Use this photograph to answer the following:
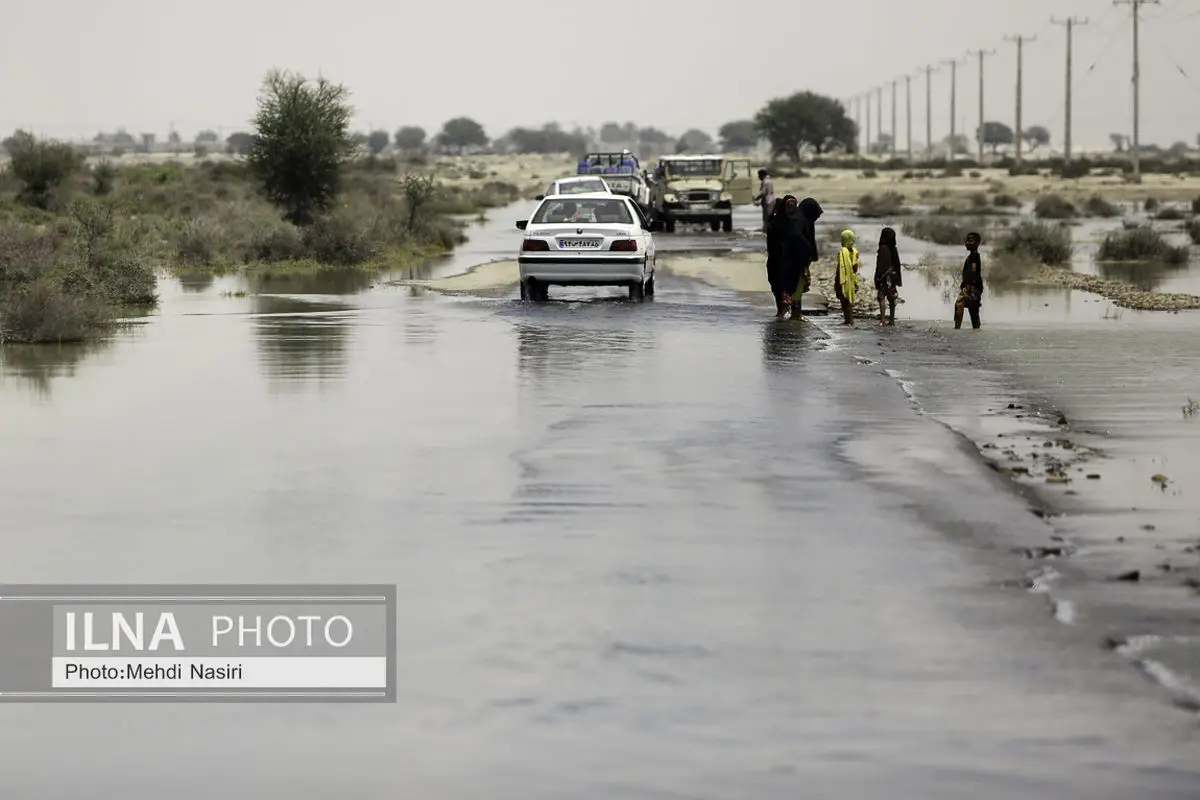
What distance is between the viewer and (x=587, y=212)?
3219cm

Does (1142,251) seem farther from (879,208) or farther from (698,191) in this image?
→ (879,208)

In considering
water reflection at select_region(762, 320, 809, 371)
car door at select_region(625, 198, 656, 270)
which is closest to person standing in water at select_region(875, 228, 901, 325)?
water reflection at select_region(762, 320, 809, 371)

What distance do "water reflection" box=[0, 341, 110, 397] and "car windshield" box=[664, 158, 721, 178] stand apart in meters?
38.2

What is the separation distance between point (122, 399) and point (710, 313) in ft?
38.4

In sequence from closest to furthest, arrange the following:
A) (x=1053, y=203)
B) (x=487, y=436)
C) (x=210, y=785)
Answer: (x=210, y=785) → (x=487, y=436) → (x=1053, y=203)

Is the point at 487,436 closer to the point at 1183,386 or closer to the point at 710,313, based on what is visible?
the point at 1183,386

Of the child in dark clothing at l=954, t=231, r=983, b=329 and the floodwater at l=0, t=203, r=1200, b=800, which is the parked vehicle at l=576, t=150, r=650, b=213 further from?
the floodwater at l=0, t=203, r=1200, b=800

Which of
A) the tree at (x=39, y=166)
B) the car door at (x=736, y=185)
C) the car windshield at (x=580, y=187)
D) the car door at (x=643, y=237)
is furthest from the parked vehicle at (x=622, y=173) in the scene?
the car door at (x=643, y=237)

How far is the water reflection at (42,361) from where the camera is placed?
68.4 feet

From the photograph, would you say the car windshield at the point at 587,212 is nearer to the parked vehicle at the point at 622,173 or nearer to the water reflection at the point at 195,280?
the water reflection at the point at 195,280

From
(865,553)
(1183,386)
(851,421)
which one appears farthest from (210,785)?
(1183,386)

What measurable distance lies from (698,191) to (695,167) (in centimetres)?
186

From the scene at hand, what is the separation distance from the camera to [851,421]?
16719 mm

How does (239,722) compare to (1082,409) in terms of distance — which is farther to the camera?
(1082,409)
